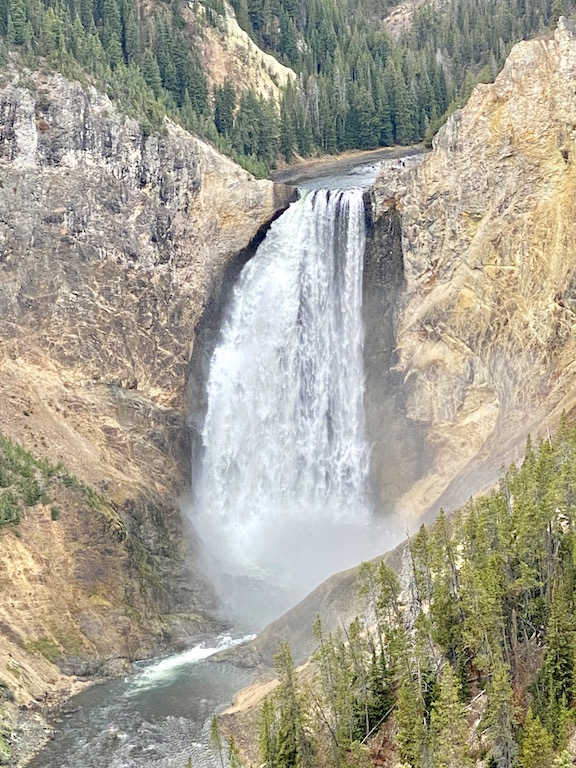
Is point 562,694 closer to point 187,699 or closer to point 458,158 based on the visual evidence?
point 187,699

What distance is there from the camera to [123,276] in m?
61.3

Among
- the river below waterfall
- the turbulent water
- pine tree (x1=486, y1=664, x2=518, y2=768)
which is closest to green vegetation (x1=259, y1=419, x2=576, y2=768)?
pine tree (x1=486, y1=664, x2=518, y2=768)

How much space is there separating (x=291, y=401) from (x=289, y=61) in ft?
186

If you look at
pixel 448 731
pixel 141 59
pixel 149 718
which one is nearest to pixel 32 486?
pixel 149 718

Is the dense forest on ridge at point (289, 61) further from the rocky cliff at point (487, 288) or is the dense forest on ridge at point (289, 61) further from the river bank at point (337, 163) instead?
the rocky cliff at point (487, 288)

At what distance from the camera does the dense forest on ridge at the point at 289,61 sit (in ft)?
214

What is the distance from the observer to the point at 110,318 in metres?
60.4

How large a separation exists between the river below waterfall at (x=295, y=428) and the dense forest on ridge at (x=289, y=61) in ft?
40.8

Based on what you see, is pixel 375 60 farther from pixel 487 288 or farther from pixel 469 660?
pixel 469 660

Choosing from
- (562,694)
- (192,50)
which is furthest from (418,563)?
(192,50)

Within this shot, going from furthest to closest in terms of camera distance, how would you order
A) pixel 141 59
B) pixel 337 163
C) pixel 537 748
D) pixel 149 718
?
pixel 337 163, pixel 141 59, pixel 149 718, pixel 537 748

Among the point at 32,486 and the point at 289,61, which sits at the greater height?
the point at 289,61

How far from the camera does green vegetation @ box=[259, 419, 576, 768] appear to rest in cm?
2648

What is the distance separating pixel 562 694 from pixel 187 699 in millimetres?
19170
